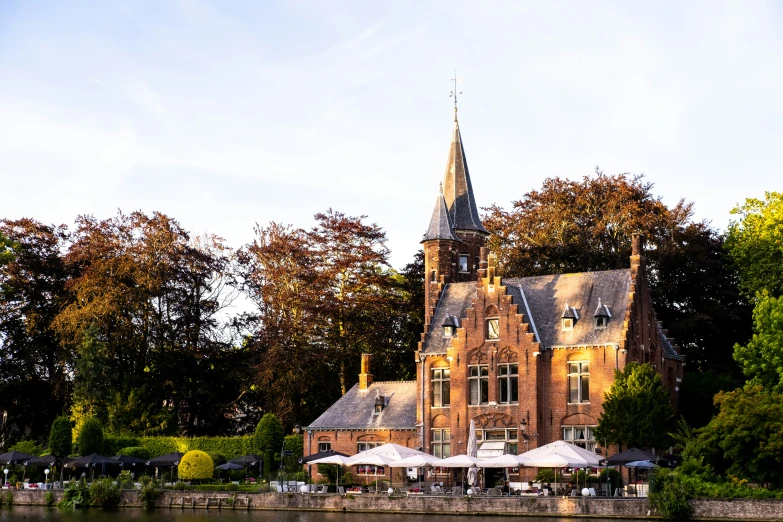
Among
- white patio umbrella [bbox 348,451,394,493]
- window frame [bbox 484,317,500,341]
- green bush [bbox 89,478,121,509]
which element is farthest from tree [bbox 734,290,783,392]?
green bush [bbox 89,478,121,509]

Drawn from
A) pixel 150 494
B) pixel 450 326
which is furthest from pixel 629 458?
pixel 150 494

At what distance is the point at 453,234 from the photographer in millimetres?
54750

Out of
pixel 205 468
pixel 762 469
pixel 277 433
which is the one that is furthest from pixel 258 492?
pixel 762 469

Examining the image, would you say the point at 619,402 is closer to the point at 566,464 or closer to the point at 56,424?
the point at 566,464

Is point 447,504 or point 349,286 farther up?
point 349,286

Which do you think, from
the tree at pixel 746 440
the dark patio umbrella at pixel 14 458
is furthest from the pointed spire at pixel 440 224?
the dark patio umbrella at pixel 14 458

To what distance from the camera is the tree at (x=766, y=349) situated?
151 feet

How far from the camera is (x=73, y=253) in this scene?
6178cm

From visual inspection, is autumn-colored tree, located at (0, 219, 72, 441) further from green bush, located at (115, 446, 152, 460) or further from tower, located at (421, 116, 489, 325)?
tower, located at (421, 116, 489, 325)

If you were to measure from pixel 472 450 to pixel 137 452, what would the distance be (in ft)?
61.9

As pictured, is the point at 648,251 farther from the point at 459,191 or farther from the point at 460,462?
the point at 460,462

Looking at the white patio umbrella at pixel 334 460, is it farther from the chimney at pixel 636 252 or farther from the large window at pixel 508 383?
the chimney at pixel 636 252

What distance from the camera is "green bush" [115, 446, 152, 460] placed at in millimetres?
54438

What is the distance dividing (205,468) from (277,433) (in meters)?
5.24
